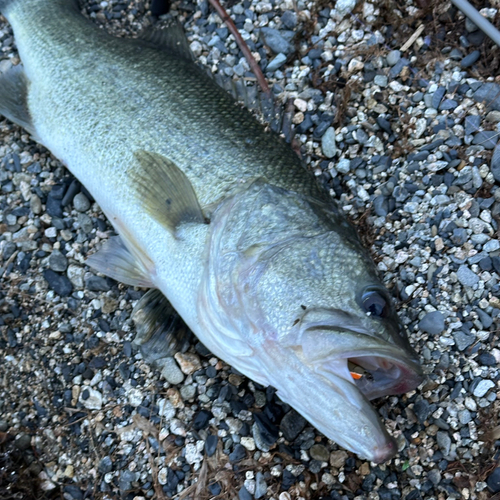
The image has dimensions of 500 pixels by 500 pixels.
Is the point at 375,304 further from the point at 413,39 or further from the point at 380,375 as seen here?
the point at 413,39

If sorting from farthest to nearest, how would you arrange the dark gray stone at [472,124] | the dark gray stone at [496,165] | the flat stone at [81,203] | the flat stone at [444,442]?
the flat stone at [81,203] < the dark gray stone at [472,124] < the dark gray stone at [496,165] < the flat stone at [444,442]

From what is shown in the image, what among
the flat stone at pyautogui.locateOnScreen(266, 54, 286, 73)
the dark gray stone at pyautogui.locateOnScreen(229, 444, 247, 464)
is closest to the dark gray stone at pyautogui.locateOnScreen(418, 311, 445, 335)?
the dark gray stone at pyautogui.locateOnScreen(229, 444, 247, 464)

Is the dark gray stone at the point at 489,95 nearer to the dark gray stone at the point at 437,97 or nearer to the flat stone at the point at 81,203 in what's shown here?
the dark gray stone at the point at 437,97

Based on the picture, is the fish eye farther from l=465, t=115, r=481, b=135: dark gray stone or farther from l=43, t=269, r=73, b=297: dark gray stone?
l=43, t=269, r=73, b=297: dark gray stone

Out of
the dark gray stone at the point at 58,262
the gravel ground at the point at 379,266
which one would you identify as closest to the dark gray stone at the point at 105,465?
the gravel ground at the point at 379,266

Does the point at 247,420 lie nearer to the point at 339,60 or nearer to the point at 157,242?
the point at 157,242

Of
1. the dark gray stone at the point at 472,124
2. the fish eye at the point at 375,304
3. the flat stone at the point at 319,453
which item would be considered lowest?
the flat stone at the point at 319,453

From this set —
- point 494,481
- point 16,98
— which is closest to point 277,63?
point 16,98
